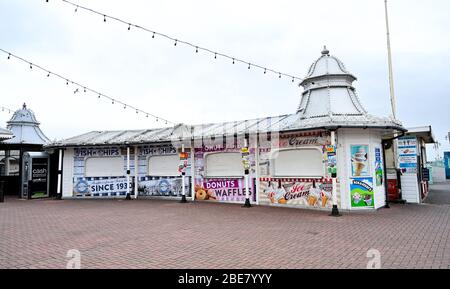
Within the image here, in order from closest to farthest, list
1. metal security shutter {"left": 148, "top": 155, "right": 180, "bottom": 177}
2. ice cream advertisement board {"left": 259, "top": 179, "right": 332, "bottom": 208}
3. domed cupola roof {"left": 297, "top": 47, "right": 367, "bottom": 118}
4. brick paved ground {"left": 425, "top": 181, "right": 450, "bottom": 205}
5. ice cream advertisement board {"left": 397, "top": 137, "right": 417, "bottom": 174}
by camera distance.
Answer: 1. ice cream advertisement board {"left": 259, "top": 179, "right": 332, "bottom": 208}
2. domed cupola roof {"left": 297, "top": 47, "right": 367, "bottom": 118}
3. ice cream advertisement board {"left": 397, "top": 137, "right": 417, "bottom": 174}
4. brick paved ground {"left": 425, "top": 181, "right": 450, "bottom": 205}
5. metal security shutter {"left": 148, "top": 155, "right": 180, "bottom": 177}

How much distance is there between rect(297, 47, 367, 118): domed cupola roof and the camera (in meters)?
11.1

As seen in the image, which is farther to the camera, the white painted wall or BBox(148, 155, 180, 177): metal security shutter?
the white painted wall

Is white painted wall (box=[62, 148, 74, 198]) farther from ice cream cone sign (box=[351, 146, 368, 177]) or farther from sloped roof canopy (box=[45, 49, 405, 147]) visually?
ice cream cone sign (box=[351, 146, 368, 177])

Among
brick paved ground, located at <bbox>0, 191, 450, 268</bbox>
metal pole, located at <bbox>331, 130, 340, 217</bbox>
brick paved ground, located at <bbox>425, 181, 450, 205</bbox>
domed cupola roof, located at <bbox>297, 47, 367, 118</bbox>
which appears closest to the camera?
brick paved ground, located at <bbox>0, 191, 450, 268</bbox>

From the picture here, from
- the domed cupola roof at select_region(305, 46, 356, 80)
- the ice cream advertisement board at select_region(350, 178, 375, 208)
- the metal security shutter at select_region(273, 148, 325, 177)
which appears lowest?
the ice cream advertisement board at select_region(350, 178, 375, 208)

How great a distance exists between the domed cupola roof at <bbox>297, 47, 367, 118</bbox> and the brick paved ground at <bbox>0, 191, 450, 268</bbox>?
3908 mm

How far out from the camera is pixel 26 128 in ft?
65.8

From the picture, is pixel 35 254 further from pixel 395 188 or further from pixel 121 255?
pixel 395 188

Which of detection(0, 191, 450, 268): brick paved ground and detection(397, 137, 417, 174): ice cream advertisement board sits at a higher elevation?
detection(397, 137, 417, 174): ice cream advertisement board

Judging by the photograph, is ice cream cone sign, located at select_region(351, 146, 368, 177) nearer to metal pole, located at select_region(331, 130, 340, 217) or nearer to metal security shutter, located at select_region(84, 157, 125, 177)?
metal pole, located at select_region(331, 130, 340, 217)

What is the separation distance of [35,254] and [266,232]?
15.8ft

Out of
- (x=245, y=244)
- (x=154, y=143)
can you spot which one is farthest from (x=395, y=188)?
(x=154, y=143)

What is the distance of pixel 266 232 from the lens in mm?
7023

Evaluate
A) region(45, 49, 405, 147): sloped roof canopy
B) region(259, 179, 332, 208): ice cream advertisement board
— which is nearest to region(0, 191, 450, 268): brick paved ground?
region(259, 179, 332, 208): ice cream advertisement board
